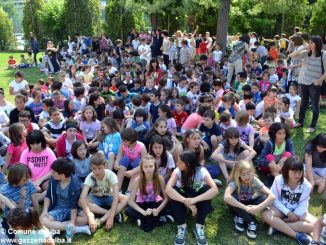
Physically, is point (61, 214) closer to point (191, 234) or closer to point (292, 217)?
point (191, 234)

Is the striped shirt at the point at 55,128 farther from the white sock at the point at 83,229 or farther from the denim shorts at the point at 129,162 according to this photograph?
the white sock at the point at 83,229

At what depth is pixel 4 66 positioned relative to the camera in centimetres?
1698

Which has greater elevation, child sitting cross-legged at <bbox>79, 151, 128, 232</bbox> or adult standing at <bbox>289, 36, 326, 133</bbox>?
adult standing at <bbox>289, 36, 326, 133</bbox>

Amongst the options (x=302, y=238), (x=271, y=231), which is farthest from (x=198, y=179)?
(x=302, y=238)

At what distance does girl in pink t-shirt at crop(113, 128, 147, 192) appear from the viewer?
4.66 metres

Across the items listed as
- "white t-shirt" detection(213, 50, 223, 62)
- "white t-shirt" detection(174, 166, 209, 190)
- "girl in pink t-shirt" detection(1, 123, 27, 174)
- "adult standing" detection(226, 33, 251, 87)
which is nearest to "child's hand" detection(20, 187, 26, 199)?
"girl in pink t-shirt" detection(1, 123, 27, 174)

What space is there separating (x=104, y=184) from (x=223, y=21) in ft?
33.3

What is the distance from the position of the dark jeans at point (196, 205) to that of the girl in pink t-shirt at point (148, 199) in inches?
7.4

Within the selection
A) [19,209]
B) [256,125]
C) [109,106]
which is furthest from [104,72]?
[19,209]

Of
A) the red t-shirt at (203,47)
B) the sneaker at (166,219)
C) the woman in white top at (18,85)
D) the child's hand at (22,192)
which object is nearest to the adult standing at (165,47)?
the red t-shirt at (203,47)

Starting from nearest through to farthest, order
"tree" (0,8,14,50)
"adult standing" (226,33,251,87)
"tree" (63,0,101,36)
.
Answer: "adult standing" (226,33,251,87), "tree" (63,0,101,36), "tree" (0,8,14,50)

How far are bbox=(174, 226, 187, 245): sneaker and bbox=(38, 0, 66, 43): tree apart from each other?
78.0ft

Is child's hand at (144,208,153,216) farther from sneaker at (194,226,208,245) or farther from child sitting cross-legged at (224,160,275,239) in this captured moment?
child sitting cross-legged at (224,160,275,239)

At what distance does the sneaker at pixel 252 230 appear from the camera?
12.5ft
